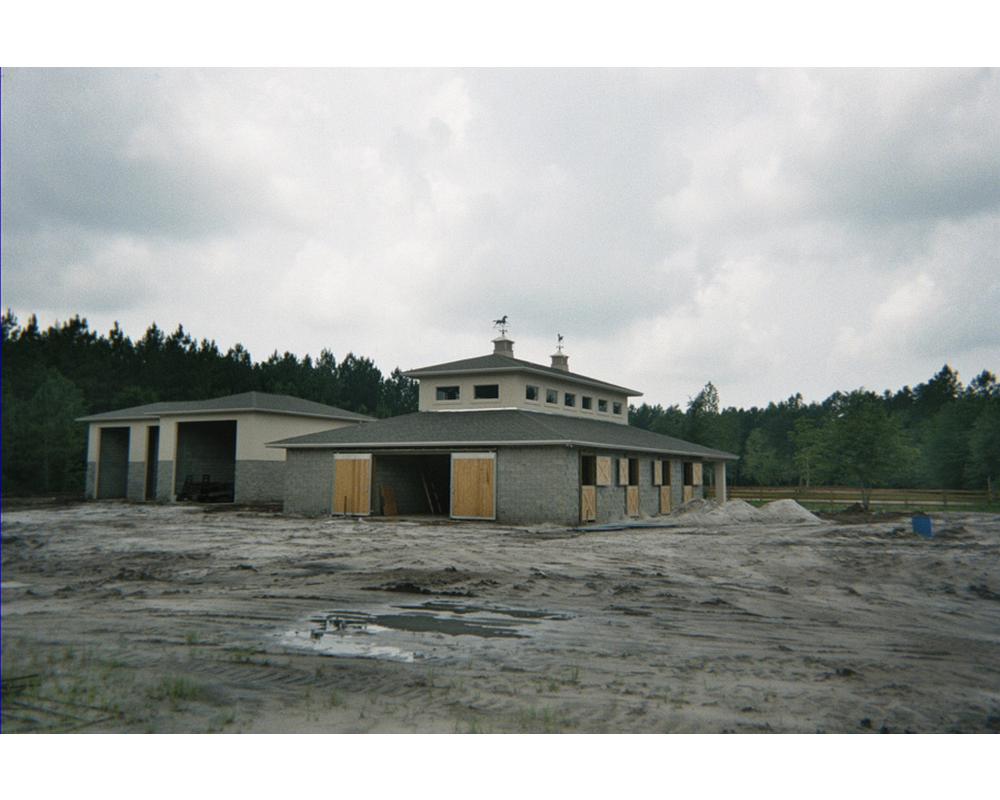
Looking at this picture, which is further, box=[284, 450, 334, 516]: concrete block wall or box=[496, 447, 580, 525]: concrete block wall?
box=[284, 450, 334, 516]: concrete block wall

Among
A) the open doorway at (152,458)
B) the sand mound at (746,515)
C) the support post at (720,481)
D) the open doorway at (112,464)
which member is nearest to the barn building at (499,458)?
the sand mound at (746,515)

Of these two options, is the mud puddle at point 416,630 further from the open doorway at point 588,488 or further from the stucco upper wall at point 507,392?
the stucco upper wall at point 507,392

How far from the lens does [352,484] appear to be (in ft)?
89.9

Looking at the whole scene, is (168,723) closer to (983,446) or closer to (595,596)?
(595,596)

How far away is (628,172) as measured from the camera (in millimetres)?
9539

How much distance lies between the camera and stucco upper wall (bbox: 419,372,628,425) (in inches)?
1177

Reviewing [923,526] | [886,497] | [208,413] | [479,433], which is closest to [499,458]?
[479,433]

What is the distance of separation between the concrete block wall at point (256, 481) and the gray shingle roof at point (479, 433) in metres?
6.22

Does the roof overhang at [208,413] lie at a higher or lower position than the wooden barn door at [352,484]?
higher

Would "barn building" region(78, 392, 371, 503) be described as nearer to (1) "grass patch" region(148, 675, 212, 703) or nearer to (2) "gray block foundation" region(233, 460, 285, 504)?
(2) "gray block foundation" region(233, 460, 285, 504)

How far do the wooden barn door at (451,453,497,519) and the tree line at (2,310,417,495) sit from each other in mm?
20976

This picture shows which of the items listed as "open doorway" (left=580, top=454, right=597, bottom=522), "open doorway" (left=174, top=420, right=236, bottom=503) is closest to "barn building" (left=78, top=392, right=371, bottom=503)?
"open doorway" (left=174, top=420, right=236, bottom=503)

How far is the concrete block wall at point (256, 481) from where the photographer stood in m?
34.1

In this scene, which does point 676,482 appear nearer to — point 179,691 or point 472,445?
point 472,445
